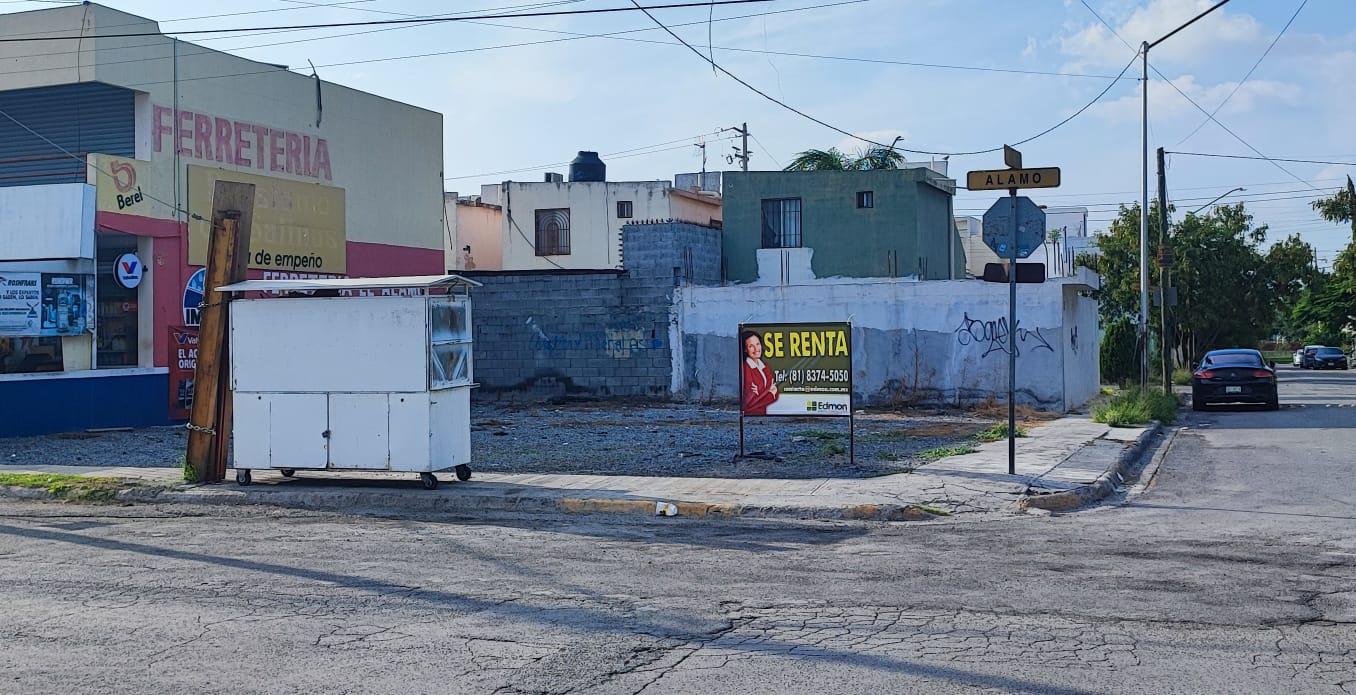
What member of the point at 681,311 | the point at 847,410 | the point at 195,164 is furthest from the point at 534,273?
the point at 847,410

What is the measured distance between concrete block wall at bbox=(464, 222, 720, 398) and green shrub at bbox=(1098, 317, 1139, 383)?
53.7ft

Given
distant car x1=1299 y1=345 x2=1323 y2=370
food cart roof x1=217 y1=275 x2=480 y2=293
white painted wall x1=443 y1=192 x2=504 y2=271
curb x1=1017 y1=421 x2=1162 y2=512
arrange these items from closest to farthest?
curb x1=1017 y1=421 x2=1162 y2=512 < food cart roof x1=217 y1=275 x2=480 y2=293 < white painted wall x1=443 y1=192 x2=504 y2=271 < distant car x1=1299 y1=345 x2=1323 y2=370

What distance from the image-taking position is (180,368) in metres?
23.1

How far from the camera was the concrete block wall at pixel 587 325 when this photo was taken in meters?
28.6

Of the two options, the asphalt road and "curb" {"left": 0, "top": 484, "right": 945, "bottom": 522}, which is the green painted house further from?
the asphalt road

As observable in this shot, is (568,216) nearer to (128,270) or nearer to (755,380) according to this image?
(128,270)

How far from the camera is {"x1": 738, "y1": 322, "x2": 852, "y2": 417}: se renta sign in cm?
1575

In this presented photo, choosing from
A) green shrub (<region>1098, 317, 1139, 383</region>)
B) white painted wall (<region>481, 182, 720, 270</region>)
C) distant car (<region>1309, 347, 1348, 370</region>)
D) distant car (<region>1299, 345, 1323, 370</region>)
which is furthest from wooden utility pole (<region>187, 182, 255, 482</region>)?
distant car (<region>1299, 345, 1323, 370</region>)

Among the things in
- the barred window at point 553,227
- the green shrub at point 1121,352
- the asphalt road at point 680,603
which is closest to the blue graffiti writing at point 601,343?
the barred window at point 553,227

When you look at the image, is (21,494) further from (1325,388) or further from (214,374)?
(1325,388)

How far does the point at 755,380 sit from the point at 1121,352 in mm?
26354

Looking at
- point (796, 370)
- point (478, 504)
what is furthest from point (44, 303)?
point (796, 370)

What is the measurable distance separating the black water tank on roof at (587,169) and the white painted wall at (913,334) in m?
22.6

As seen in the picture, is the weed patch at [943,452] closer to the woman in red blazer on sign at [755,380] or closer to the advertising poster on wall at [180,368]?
the woman in red blazer on sign at [755,380]
